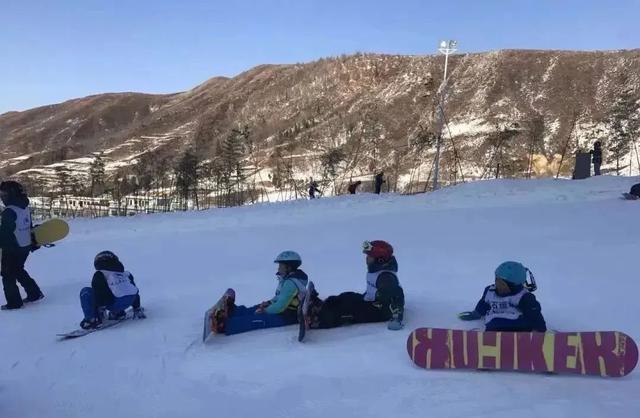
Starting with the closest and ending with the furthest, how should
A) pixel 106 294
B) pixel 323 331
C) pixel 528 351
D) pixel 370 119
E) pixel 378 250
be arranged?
pixel 528 351 → pixel 323 331 → pixel 378 250 → pixel 106 294 → pixel 370 119

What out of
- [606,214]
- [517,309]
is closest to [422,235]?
[606,214]

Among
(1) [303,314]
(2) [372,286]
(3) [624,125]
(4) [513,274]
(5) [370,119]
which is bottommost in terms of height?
(1) [303,314]

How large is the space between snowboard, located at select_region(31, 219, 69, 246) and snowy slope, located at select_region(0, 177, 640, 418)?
0.77 metres

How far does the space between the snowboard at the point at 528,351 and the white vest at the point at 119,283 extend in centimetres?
332

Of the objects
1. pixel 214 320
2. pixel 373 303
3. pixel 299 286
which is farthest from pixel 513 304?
pixel 214 320

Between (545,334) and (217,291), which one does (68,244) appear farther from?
(545,334)

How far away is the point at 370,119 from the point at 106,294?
44.2 meters

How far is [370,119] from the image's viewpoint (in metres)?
48.7

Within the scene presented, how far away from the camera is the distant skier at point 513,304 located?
14.5 ft

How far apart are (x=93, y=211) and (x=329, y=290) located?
66.3ft

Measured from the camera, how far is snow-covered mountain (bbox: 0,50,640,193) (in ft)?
130

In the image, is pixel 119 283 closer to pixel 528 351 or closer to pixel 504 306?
pixel 504 306

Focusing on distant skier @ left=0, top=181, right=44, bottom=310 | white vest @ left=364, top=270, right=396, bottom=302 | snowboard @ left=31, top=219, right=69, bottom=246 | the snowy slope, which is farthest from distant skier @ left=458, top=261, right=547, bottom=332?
snowboard @ left=31, top=219, right=69, bottom=246

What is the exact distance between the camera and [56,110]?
79812mm
